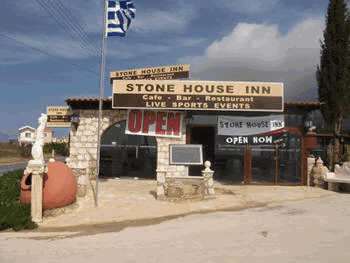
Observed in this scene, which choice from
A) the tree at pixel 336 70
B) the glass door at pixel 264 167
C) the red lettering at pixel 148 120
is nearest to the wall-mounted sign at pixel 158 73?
A: the red lettering at pixel 148 120

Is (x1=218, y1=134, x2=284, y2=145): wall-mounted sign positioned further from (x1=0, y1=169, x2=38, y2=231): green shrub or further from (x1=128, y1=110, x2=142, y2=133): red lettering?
(x1=0, y1=169, x2=38, y2=231): green shrub

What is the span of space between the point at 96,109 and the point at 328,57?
16683 millimetres

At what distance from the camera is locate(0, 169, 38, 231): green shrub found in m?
7.01

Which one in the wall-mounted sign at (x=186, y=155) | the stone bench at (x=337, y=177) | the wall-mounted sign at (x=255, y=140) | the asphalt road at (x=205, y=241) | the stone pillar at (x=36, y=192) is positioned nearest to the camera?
the asphalt road at (x=205, y=241)

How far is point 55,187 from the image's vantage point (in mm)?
8062

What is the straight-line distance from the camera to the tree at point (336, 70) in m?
18.7

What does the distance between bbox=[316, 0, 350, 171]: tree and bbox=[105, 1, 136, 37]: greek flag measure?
15679 millimetres

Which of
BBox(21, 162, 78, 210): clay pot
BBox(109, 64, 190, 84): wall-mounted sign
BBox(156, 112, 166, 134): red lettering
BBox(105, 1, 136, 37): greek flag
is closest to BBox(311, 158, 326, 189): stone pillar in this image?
BBox(156, 112, 166, 134): red lettering

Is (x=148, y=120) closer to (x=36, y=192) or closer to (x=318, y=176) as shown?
(x=36, y=192)

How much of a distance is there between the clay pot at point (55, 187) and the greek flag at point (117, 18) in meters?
5.16

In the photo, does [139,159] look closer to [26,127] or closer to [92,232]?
[92,232]

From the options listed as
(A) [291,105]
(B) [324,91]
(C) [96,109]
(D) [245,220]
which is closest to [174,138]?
(C) [96,109]

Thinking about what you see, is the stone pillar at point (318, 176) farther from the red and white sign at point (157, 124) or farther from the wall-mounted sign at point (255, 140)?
the red and white sign at point (157, 124)

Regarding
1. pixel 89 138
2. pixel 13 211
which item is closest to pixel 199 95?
pixel 89 138
